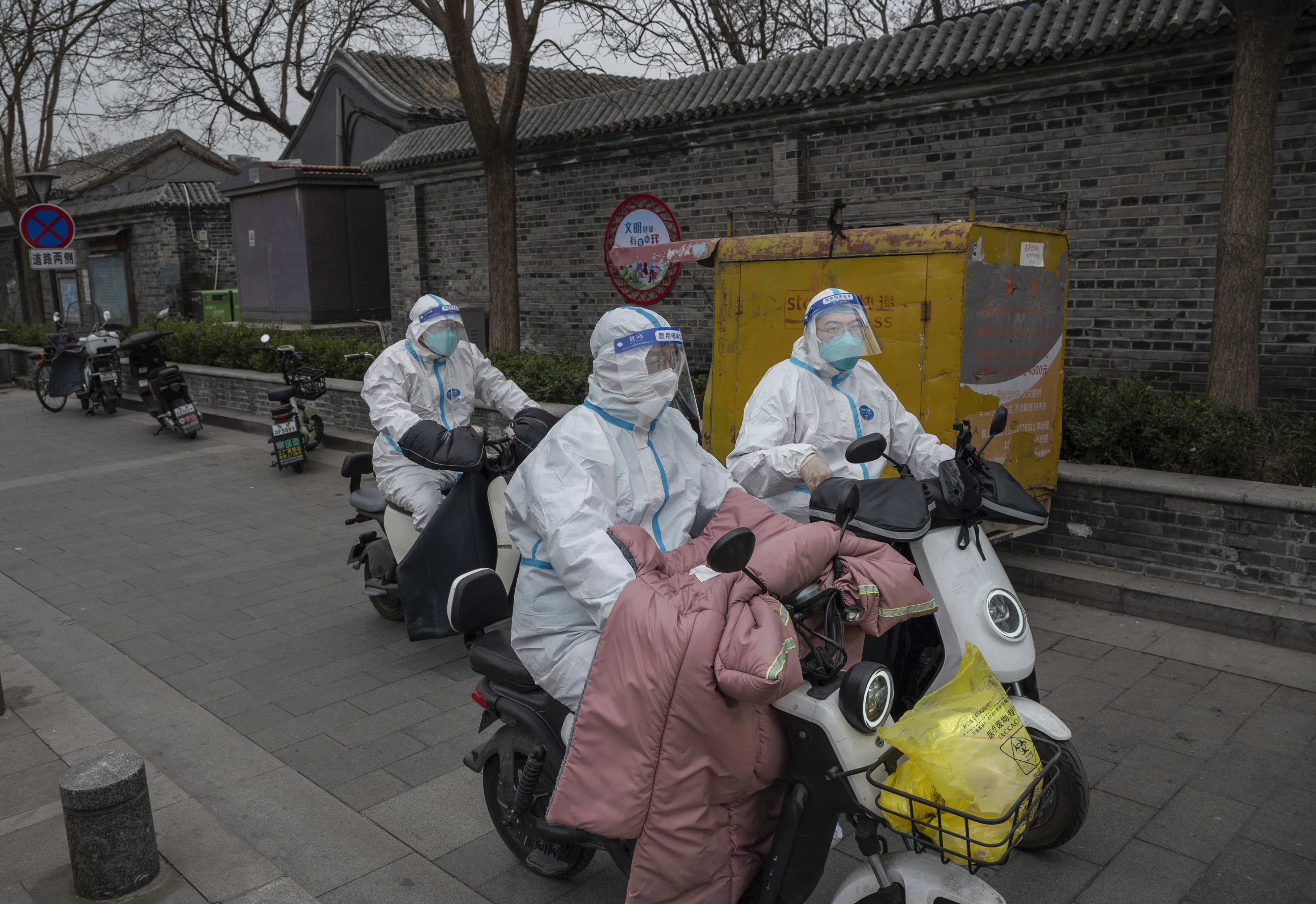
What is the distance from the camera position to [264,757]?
412 cm

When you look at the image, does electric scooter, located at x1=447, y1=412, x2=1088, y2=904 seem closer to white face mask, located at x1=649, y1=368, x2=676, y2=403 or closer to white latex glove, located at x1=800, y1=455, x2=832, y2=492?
white latex glove, located at x1=800, y1=455, x2=832, y2=492

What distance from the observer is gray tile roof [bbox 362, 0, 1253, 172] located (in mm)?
7734

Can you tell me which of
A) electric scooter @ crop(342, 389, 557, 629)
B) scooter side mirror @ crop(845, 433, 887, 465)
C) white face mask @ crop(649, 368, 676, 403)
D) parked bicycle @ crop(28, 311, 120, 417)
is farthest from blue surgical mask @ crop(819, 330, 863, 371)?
parked bicycle @ crop(28, 311, 120, 417)

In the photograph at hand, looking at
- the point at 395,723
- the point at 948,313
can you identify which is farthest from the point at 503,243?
the point at 395,723

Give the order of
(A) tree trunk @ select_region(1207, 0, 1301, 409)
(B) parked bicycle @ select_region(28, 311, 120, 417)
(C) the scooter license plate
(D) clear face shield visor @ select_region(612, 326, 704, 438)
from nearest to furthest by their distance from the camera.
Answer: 1. (D) clear face shield visor @ select_region(612, 326, 704, 438)
2. (A) tree trunk @ select_region(1207, 0, 1301, 409)
3. (C) the scooter license plate
4. (B) parked bicycle @ select_region(28, 311, 120, 417)

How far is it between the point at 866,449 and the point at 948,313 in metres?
2.51

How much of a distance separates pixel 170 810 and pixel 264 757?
496mm

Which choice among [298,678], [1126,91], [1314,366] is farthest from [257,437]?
[1314,366]

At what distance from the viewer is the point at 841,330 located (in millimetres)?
3979

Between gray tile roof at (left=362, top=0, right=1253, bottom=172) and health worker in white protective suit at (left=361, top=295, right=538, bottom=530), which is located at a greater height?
gray tile roof at (left=362, top=0, right=1253, bottom=172)

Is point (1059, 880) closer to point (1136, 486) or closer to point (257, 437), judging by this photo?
point (1136, 486)

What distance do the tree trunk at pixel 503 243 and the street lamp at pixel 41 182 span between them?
8.41 meters

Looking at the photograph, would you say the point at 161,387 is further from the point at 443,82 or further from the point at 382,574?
the point at 443,82

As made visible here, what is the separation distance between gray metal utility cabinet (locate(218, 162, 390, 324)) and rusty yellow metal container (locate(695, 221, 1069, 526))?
13.0 meters
